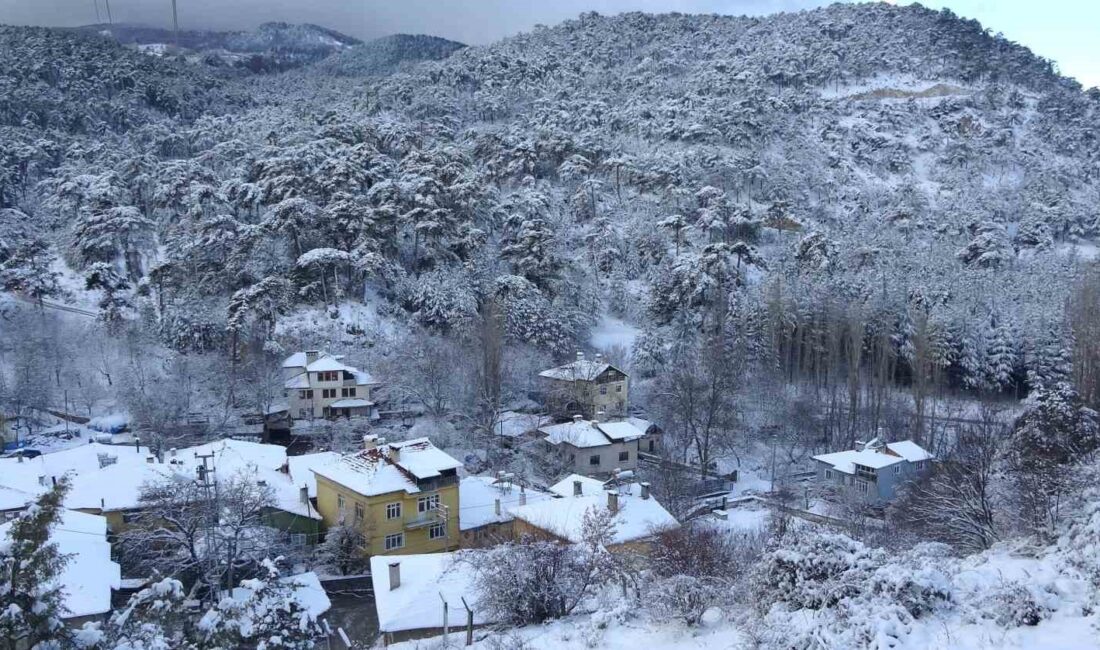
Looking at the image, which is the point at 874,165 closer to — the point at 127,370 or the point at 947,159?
the point at 947,159

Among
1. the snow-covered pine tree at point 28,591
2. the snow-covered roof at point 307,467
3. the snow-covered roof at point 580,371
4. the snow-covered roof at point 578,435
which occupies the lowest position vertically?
the snow-covered roof at point 578,435

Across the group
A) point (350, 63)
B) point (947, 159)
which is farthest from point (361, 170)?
point (350, 63)

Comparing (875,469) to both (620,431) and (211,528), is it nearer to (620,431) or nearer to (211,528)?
(620,431)

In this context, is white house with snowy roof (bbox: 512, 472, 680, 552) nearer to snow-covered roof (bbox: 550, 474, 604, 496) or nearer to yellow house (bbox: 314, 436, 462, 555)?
snow-covered roof (bbox: 550, 474, 604, 496)

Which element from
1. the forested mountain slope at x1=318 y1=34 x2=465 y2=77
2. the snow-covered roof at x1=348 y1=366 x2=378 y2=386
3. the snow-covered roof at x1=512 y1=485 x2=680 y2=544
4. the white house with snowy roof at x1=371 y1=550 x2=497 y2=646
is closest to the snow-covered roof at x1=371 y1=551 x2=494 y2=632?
the white house with snowy roof at x1=371 y1=550 x2=497 y2=646

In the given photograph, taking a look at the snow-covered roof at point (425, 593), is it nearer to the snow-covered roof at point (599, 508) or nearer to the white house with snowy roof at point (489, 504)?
the snow-covered roof at point (599, 508)

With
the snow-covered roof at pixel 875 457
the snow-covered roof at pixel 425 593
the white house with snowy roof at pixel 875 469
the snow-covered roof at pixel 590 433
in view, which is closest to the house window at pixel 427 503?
the snow-covered roof at pixel 425 593
